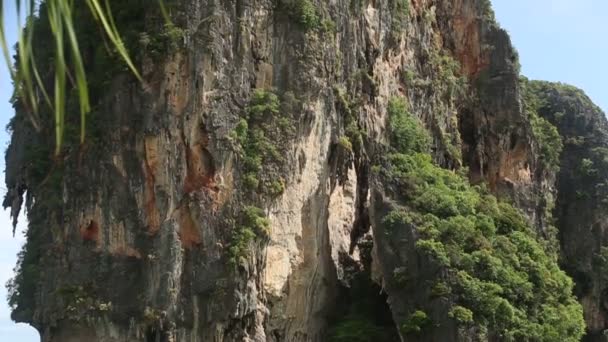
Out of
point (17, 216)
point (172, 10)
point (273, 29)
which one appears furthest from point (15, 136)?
point (273, 29)

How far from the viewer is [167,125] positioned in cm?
1755

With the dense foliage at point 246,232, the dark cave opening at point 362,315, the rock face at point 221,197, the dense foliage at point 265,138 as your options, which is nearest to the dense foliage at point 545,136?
the rock face at point 221,197

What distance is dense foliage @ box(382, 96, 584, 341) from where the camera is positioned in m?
17.7

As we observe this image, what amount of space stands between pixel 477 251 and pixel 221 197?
17.5 ft

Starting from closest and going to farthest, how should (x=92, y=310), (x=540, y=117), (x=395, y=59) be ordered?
(x=92, y=310), (x=395, y=59), (x=540, y=117)

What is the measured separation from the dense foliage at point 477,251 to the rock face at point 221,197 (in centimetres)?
27

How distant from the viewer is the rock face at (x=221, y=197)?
17.1m

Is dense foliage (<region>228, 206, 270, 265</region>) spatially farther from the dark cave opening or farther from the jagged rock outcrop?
the jagged rock outcrop

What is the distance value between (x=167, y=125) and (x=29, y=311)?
4508 mm

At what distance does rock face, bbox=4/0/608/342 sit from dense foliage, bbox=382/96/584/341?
0.90 feet

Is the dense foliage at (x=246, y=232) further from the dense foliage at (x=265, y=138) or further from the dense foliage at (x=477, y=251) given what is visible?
the dense foliage at (x=477, y=251)

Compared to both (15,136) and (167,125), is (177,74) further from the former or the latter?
(15,136)

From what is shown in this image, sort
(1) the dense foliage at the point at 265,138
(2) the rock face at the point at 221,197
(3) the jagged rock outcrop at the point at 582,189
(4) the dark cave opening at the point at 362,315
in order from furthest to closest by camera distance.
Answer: (3) the jagged rock outcrop at the point at 582,189
(4) the dark cave opening at the point at 362,315
(1) the dense foliage at the point at 265,138
(2) the rock face at the point at 221,197

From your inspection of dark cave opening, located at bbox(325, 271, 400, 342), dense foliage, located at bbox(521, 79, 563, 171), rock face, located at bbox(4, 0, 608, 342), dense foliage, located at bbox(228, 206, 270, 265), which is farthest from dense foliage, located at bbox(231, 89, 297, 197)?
dense foliage, located at bbox(521, 79, 563, 171)
